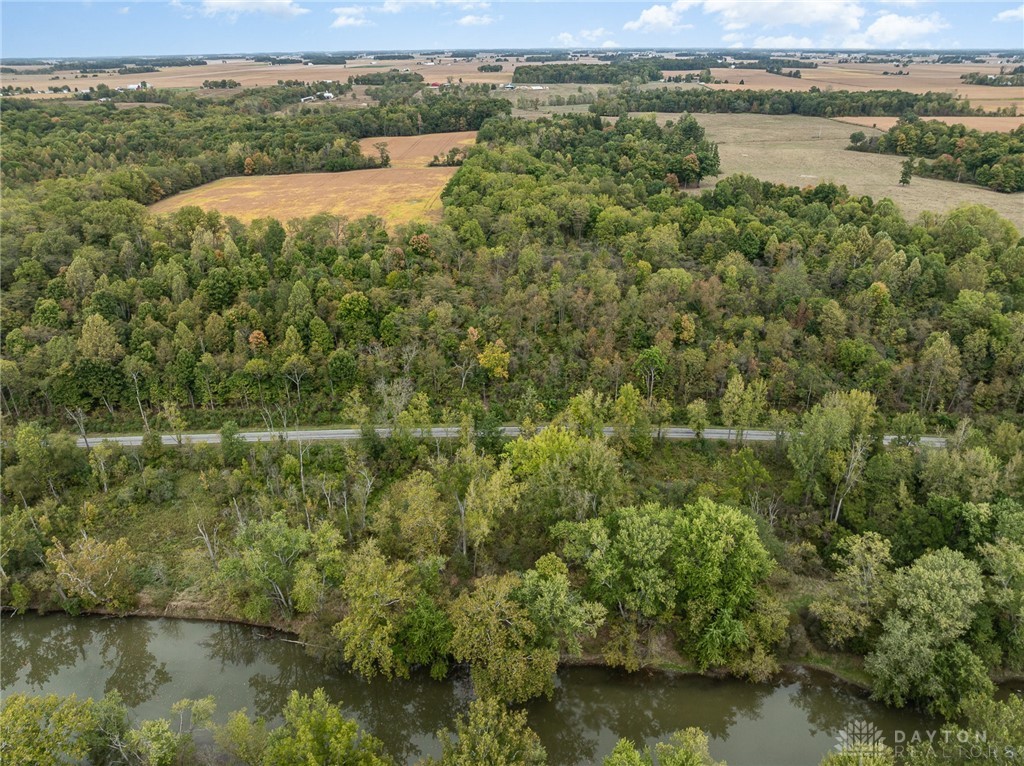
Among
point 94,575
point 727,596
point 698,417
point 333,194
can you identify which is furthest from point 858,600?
point 333,194

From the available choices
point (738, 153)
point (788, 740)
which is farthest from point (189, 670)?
point (738, 153)

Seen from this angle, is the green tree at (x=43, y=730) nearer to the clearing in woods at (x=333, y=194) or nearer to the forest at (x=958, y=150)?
the clearing in woods at (x=333, y=194)

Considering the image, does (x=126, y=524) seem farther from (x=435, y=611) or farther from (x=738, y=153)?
(x=738, y=153)

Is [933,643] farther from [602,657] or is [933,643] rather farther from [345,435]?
[345,435]

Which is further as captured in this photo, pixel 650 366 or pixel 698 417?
pixel 650 366

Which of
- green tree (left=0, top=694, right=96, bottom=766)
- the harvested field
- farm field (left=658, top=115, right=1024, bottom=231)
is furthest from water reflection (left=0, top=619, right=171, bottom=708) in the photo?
the harvested field

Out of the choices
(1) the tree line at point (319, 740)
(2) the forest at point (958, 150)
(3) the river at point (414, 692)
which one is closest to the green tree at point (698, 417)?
(3) the river at point (414, 692)
